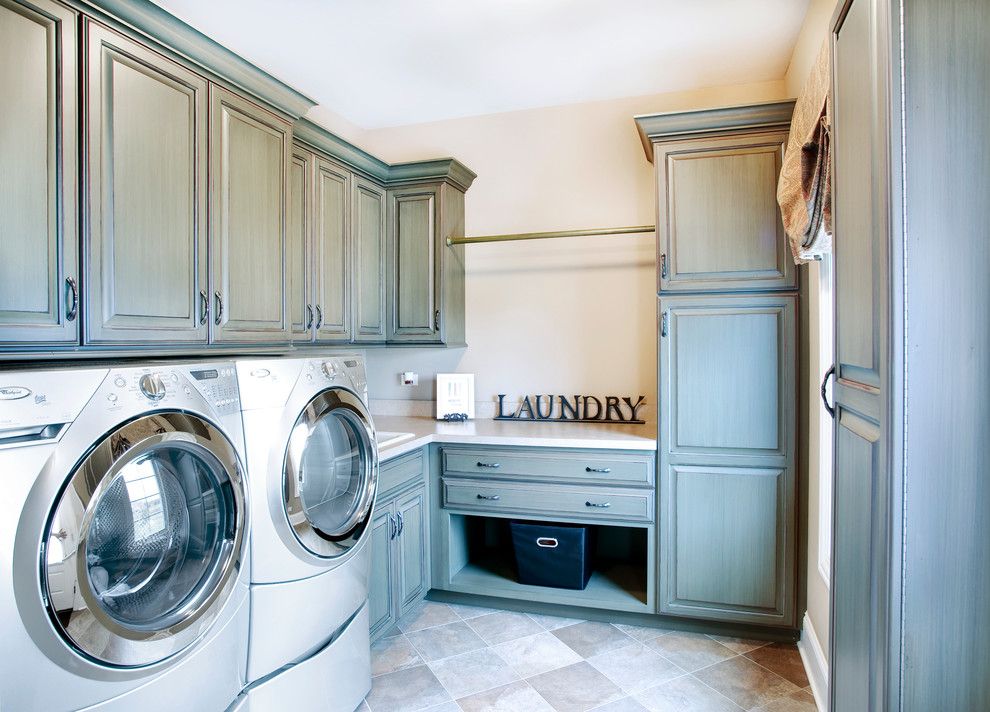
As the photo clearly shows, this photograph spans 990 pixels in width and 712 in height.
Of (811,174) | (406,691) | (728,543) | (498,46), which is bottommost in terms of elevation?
(406,691)

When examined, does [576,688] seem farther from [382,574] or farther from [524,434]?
[524,434]

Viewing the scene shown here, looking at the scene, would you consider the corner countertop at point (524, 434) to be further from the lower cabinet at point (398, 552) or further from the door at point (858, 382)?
the door at point (858, 382)

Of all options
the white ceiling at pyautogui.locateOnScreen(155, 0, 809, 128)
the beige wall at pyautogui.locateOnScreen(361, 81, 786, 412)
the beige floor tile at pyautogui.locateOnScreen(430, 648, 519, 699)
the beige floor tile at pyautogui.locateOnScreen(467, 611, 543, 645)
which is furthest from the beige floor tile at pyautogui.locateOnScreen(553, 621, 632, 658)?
the white ceiling at pyautogui.locateOnScreen(155, 0, 809, 128)

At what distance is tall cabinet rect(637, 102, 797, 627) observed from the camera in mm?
2559

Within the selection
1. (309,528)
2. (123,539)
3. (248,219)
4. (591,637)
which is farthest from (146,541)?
(591,637)

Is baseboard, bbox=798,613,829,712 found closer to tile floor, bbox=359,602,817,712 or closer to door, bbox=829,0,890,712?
tile floor, bbox=359,602,817,712

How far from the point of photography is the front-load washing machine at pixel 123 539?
1099 mm

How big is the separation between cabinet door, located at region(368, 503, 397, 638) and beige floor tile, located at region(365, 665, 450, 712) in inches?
7.7

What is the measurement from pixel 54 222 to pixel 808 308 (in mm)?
2586

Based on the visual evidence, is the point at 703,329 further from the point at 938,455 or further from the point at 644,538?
the point at 938,455

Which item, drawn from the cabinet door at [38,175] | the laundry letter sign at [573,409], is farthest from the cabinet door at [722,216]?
the cabinet door at [38,175]

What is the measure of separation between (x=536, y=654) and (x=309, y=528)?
1.22m

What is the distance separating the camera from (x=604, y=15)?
96.9 inches

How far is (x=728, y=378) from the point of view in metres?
2.61
